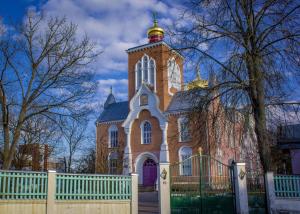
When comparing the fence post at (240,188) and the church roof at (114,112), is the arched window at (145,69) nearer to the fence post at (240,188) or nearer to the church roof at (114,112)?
the church roof at (114,112)

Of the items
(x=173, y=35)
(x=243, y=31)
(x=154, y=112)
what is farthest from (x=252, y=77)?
(x=154, y=112)

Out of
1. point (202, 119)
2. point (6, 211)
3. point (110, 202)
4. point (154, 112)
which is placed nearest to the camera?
point (6, 211)

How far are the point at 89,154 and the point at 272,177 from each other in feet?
81.7

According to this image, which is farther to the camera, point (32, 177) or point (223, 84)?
point (223, 84)

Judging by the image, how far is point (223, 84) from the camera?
43.4ft

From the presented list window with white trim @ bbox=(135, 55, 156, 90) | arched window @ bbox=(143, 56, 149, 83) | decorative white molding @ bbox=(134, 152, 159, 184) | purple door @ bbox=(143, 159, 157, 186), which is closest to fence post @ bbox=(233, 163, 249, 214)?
purple door @ bbox=(143, 159, 157, 186)

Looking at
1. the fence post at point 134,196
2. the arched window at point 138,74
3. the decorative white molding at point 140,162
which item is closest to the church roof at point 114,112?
the arched window at point 138,74

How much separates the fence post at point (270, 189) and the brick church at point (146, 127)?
16.7 m

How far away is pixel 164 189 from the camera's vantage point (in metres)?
12.7

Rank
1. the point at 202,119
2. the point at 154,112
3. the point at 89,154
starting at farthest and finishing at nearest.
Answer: the point at 89,154, the point at 154,112, the point at 202,119

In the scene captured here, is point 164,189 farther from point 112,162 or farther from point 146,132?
point 112,162

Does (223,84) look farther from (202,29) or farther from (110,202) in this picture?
(110,202)

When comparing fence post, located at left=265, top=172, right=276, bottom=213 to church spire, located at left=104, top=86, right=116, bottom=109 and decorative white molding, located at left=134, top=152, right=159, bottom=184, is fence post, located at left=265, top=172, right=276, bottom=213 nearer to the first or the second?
decorative white molding, located at left=134, top=152, right=159, bottom=184

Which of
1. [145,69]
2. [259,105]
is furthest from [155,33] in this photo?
[259,105]
